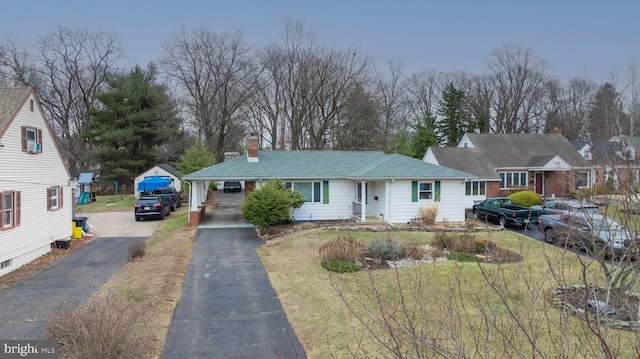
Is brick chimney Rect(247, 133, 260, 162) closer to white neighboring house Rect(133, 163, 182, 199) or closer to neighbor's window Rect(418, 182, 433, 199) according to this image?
neighbor's window Rect(418, 182, 433, 199)

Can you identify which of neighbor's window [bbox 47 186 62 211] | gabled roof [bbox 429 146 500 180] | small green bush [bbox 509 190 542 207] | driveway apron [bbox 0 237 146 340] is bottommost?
driveway apron [bbox 0 237 146 340]

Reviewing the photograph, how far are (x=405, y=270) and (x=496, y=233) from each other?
29.0ft

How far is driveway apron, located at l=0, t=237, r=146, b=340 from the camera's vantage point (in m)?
8.71

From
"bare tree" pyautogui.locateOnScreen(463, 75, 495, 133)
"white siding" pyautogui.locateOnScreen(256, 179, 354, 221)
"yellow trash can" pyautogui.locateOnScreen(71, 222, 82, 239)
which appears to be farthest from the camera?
"bare tree" pyautogui.locateOnScreen(463, 75, 495, 133)

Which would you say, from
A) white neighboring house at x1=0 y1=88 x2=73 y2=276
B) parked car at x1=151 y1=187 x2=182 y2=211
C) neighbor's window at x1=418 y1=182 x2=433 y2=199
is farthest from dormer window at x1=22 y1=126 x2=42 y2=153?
neighbor's window at x1=418 y1=182 x2=433 y2=199

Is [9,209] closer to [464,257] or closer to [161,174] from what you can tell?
[464,257]

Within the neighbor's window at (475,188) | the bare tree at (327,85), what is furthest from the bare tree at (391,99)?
the neighbor's window at (475,188)

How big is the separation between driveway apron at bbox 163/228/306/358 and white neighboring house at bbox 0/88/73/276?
648cm

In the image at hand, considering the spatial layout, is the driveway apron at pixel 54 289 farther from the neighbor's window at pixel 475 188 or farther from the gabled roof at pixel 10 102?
the neighbor's window at pixel 475 188

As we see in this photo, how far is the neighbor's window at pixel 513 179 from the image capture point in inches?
1361

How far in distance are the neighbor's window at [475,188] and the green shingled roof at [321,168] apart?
9.25 m

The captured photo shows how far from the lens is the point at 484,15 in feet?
70.9

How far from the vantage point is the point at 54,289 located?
1180 centimetres

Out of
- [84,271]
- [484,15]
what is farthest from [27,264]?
[484,15]
